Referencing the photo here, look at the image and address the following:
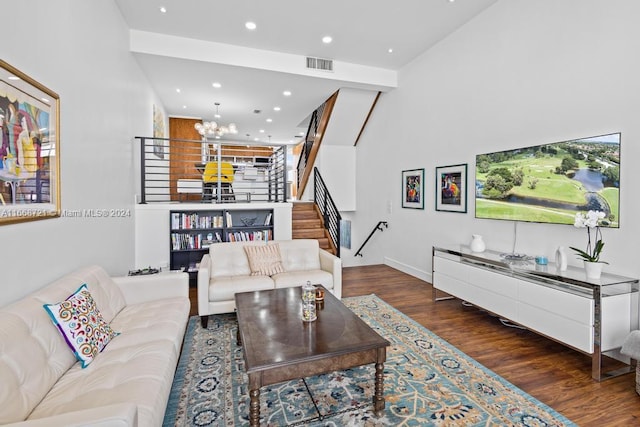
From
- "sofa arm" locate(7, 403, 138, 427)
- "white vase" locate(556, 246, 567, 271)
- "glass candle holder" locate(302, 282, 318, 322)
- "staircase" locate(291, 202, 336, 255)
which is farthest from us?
"staircase" locate(291, 202, 336, 255)

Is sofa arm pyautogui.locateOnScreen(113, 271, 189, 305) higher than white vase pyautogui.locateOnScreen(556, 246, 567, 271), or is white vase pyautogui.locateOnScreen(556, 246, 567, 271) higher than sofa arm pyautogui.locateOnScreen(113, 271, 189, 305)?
white vase pyautogui.locateOnScreen(556, 246, 567, 271)

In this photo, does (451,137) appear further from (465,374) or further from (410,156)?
(465,374)

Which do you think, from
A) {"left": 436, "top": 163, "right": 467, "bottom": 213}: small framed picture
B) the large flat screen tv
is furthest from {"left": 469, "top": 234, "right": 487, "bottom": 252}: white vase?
{"left": 436, "top": 163, "right": 467, "bottom": 213}: small framed picture

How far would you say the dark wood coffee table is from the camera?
1755mm

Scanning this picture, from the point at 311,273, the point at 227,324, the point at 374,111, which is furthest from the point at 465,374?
the point at 374,111

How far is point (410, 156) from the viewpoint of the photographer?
559 centimetres

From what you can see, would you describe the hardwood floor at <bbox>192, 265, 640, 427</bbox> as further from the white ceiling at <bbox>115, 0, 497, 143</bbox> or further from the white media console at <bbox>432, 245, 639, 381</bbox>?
the white ceiling at <bbox>115, 0, 497, 143</bbox>

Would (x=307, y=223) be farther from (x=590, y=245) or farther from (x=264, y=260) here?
(x=590, y=245)

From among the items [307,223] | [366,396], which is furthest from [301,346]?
[307,223]

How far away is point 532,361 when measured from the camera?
2699 mm

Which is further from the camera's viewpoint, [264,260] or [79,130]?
[264,260]

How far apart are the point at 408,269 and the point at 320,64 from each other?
158 inches

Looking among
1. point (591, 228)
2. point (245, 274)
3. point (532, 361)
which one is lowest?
point (532, 361)

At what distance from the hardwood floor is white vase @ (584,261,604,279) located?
2.57ft
